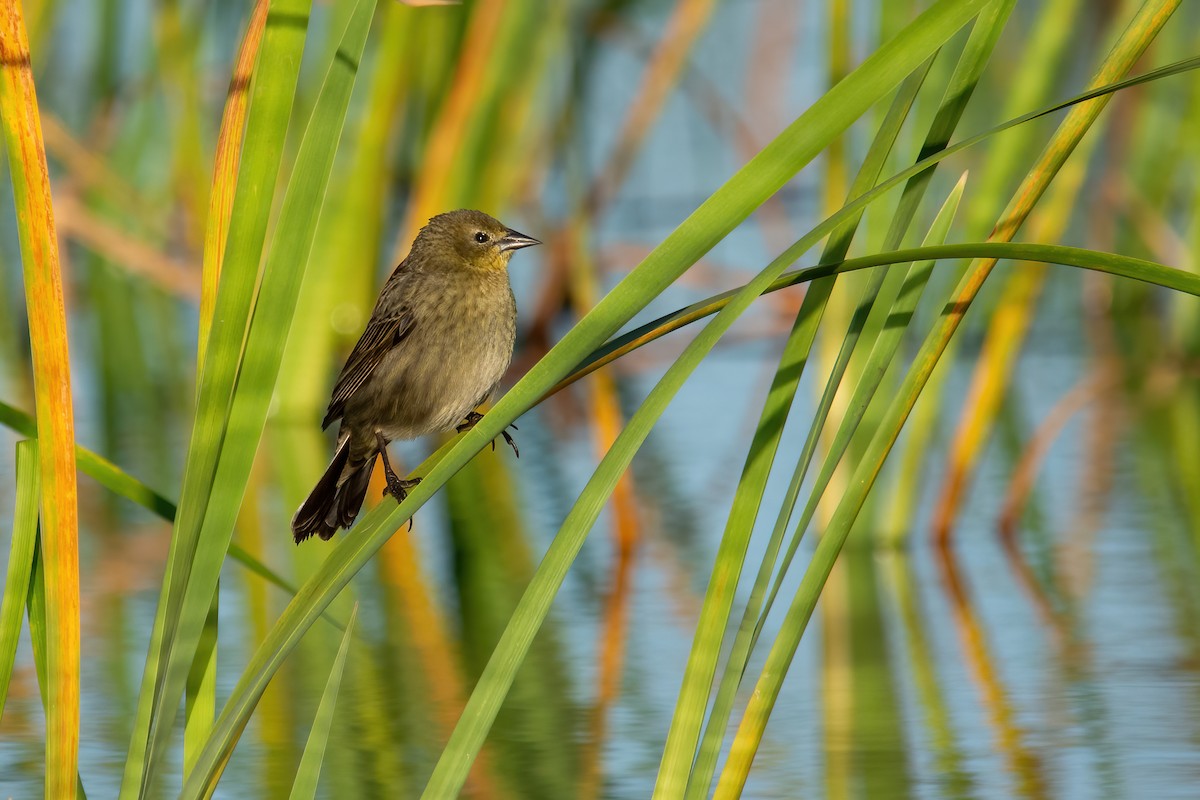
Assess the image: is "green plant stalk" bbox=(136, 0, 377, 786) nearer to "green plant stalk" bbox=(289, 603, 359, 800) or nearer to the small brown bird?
"green plant stalk" bbox=(289, 603, 359, 800)

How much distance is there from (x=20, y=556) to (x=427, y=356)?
51.0 inches

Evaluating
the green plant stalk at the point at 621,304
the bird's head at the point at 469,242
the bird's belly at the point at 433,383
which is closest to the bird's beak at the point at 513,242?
the bird's head at the point at 469,242

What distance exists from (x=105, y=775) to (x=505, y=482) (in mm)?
2913

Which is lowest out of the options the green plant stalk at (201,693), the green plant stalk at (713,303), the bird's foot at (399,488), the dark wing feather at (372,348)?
the green plant stalk at (201,693)

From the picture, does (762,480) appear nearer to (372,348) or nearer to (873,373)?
(873,373)

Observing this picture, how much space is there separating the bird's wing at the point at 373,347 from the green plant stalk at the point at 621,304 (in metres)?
1.57

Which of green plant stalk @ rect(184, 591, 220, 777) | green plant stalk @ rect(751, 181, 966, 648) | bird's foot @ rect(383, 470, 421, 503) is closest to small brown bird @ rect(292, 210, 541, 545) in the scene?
bird's foot @ rect(383, 470, 421, 503)

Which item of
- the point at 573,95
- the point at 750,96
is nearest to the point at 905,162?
the point at 573,95

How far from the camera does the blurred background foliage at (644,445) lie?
356cm

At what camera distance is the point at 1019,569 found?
4789 millimetres

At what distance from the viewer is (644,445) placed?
672cm

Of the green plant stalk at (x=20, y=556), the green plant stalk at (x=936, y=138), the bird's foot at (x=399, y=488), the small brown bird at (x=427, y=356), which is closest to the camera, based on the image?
the green plant stalk at (x=936, y=138)

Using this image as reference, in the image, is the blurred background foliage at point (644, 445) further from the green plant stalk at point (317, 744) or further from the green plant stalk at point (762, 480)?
the green plant stalk at point (317, 744)

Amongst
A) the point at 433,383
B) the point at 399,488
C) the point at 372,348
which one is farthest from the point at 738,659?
the point at 372,348
